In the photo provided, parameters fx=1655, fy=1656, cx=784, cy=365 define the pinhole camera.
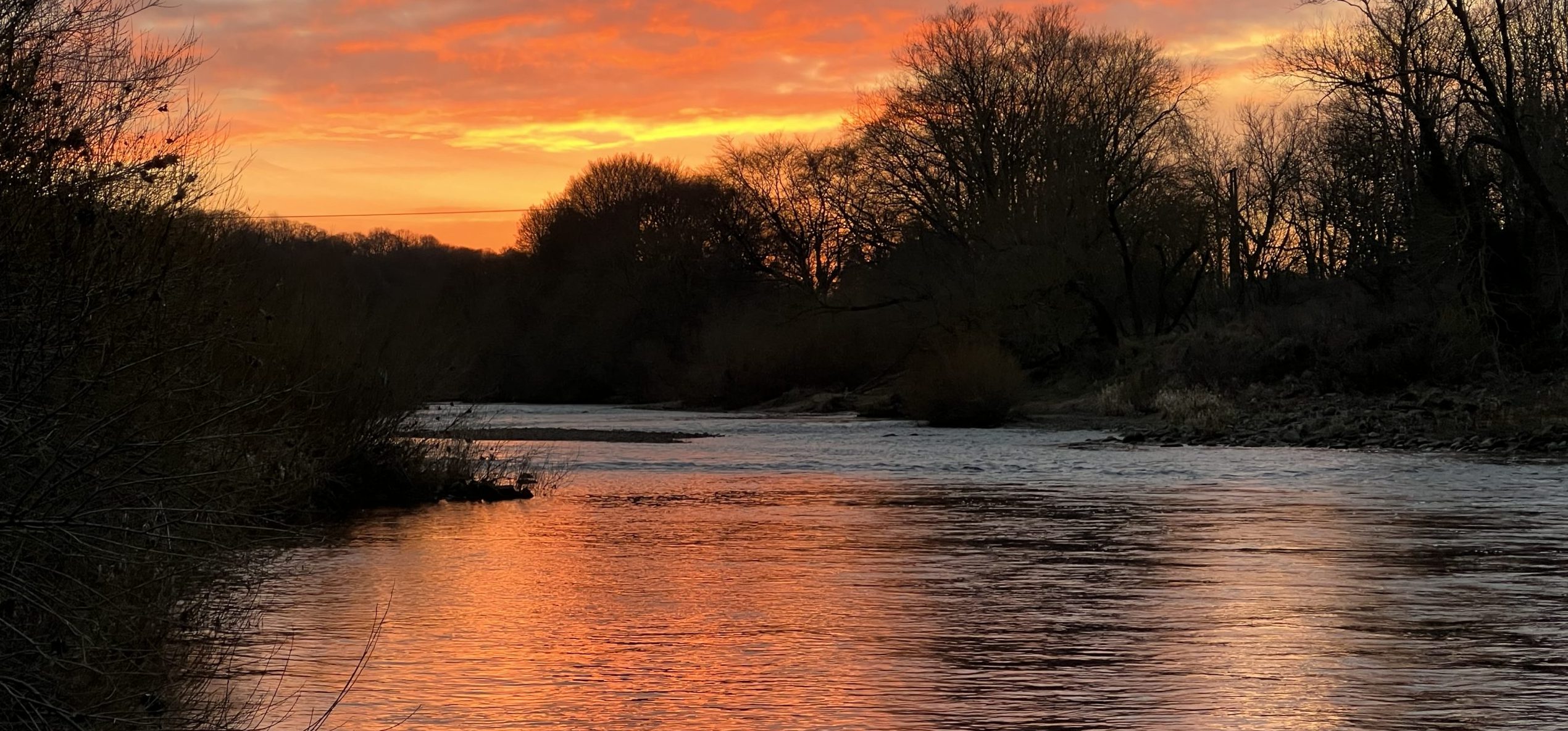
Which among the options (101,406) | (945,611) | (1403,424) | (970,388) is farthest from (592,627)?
(970,388)

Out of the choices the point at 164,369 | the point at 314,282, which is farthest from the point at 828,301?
the point at 164,369

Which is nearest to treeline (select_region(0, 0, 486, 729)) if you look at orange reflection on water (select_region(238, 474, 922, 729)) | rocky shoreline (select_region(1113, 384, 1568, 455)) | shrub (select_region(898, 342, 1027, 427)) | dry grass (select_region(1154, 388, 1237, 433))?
orange reflection on water (select_region(238, 474, 922, 729))

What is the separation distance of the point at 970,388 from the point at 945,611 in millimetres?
36271

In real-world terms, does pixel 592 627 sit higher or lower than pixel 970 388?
lower

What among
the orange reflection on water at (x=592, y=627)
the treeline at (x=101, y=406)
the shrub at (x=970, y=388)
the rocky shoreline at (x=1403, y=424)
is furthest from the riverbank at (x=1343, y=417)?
the treeline at (x=101, y=406)

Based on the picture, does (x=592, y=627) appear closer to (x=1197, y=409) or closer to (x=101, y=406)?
(x=101, y=406)

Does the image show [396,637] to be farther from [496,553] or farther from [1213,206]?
[1213,206]

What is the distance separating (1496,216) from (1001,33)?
818 inches

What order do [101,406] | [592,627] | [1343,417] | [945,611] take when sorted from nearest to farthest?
[101,406] < [592,627] < [945,611] < [1343,417]

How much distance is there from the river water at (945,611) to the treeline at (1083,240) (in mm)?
19648

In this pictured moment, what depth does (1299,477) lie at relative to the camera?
93.9 feet

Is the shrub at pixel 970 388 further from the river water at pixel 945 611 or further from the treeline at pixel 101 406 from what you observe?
the treeline at pixel 101 406

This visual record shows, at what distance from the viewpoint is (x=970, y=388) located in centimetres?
4900

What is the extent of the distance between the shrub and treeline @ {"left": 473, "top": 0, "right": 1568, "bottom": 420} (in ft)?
0.34
